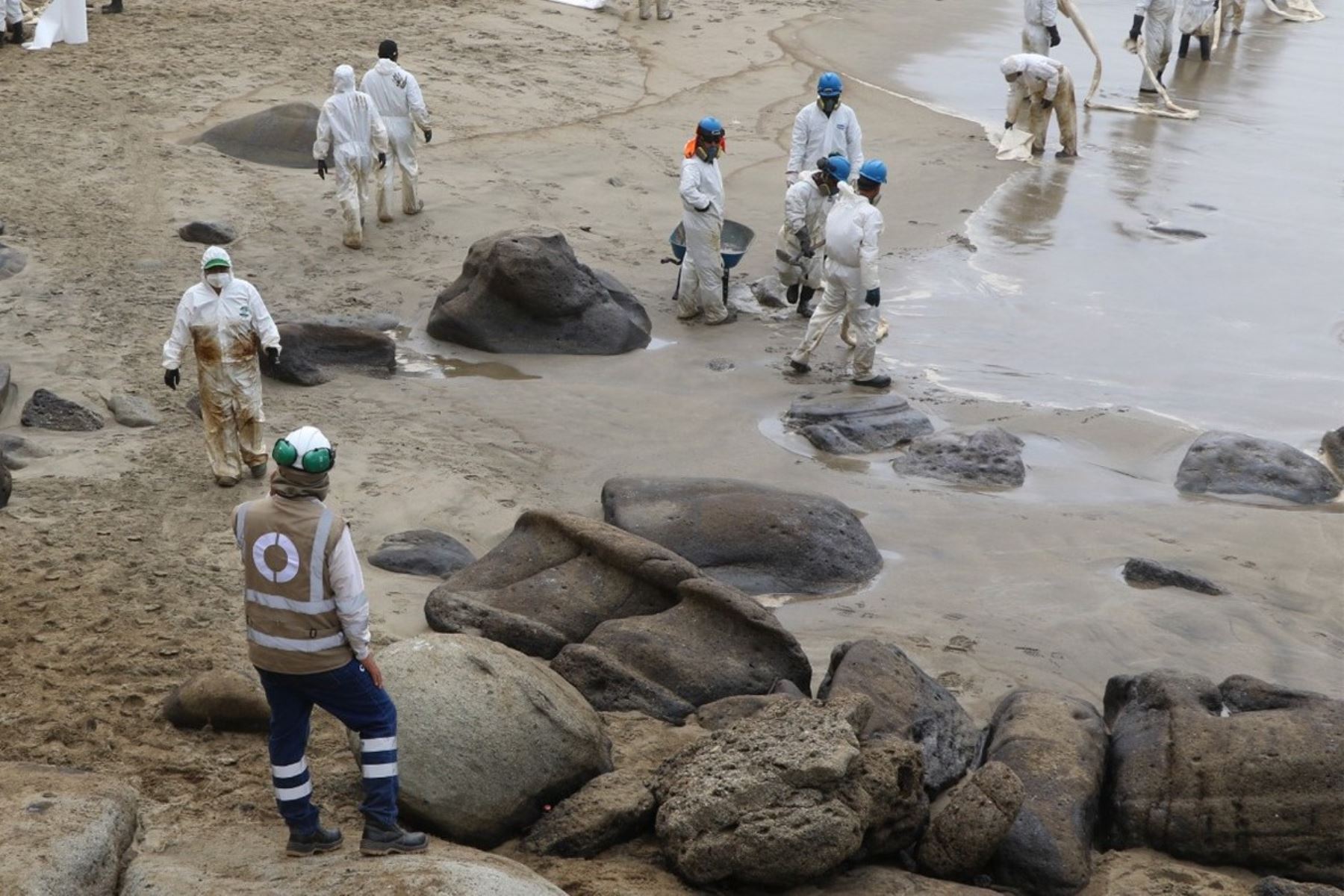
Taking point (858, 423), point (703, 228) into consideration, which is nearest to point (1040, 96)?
point (703, 228)

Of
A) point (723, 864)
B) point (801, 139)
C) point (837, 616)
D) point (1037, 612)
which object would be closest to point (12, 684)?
point (723, 864)

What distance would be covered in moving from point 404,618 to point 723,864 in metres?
2.60

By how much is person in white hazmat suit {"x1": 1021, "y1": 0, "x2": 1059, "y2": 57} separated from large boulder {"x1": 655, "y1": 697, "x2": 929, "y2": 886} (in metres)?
14.3

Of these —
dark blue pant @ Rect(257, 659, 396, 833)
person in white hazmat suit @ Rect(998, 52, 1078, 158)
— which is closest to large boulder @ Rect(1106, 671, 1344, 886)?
dark blue pant @ Rect(257, 659, 396, 833)

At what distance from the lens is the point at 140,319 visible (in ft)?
37.0

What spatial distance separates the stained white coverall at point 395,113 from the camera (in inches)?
548

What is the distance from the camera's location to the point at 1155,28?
2100 cm

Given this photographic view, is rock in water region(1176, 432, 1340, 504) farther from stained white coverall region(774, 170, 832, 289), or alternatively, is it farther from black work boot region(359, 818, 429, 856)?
black work boot region(359, 818, 429, 856)

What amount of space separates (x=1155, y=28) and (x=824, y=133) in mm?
10056

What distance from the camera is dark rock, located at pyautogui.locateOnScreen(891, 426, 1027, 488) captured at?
9.67m

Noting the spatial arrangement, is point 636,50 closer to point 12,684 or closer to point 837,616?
point 837,616

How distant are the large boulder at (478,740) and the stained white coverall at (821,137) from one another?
800cm

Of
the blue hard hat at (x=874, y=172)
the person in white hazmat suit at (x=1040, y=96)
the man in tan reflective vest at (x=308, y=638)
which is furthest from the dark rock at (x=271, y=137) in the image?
the man in tan reflective vest at (x=308, y=638)

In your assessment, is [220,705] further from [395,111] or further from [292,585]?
[395,111]
